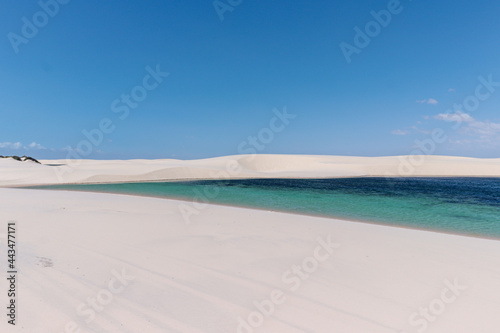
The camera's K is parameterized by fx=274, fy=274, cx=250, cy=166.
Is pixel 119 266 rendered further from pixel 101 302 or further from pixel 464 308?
pixel 464 308

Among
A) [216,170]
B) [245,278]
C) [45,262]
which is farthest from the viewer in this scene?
[216,170]

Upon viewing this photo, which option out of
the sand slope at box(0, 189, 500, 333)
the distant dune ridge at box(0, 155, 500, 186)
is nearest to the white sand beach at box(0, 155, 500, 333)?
the sand slope at box(0, 189, 500, 333)

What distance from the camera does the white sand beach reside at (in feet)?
10.7

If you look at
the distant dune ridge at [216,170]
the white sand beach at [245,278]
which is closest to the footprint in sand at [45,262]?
the white sand beach at [245,278]

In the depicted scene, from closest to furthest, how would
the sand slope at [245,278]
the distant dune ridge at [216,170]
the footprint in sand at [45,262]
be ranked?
the sand slope at [245,278] → the footprint in sand at [45,262] → the distant dune ridge at [216,170]

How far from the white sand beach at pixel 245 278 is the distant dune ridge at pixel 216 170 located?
2348 centimetres

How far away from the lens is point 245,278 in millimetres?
4508

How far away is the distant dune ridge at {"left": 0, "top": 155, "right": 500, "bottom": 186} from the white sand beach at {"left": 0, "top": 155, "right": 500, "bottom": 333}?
23.5 m

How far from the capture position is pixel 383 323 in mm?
3336

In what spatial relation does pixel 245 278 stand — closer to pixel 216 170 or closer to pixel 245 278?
pixel 245 278

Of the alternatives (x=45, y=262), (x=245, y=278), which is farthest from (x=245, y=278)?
(x=45, y=262)

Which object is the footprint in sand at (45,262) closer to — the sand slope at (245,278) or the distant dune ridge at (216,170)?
the sand slope at (245,278)

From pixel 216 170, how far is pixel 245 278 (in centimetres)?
3672

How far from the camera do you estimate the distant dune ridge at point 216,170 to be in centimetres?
2895
